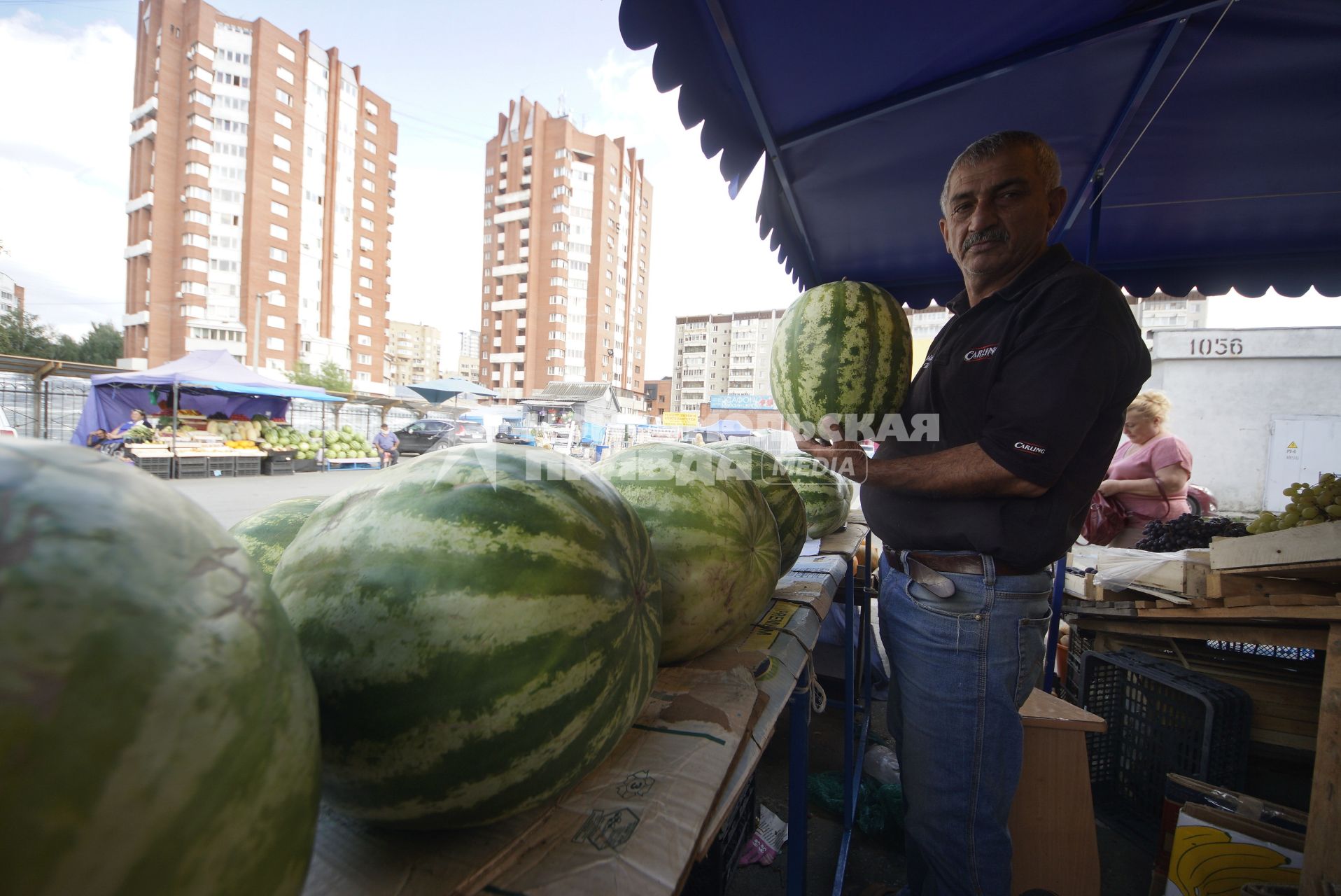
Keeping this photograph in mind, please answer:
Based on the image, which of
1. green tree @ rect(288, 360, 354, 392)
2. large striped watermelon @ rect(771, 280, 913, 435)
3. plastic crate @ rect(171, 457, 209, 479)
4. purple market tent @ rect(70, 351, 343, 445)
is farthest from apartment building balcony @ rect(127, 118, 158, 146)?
large striped watermelon @ rect(771, 280, 913, 435)

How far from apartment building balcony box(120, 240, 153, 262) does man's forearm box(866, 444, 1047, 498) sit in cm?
5827

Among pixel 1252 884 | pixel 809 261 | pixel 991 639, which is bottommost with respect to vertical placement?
pixel 1252 884

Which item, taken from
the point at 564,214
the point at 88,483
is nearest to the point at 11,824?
the point at 88,483

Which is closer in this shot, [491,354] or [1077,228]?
[1077,228]

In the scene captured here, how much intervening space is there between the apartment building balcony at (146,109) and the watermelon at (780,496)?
62010 mm

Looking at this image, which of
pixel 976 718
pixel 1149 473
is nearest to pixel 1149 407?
pixel 1149 473

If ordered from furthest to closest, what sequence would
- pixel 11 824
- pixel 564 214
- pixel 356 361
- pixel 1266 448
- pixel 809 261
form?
pixel 564 214
pixel 356 361
pixel 1266 448
pixel 809 261
pixel 11 824

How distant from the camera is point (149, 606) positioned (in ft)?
1.29

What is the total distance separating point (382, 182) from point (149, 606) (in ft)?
213

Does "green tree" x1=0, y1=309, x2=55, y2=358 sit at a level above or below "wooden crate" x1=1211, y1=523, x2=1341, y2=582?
above

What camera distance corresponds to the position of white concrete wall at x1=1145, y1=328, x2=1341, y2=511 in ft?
45.9

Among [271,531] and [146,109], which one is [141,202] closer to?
[146,109]

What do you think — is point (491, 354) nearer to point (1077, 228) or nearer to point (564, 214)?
point (564, 214)

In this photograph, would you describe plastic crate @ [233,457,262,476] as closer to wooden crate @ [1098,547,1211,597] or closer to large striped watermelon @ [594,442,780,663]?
large striped watermelon @ [594,442,780,663]
